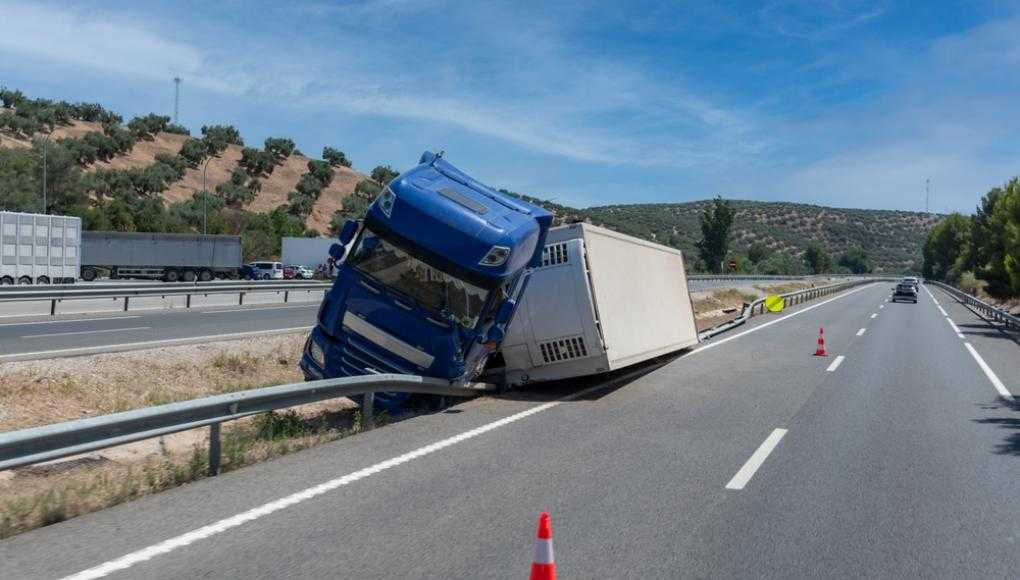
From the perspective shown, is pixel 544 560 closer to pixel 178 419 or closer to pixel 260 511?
pixel 260 511

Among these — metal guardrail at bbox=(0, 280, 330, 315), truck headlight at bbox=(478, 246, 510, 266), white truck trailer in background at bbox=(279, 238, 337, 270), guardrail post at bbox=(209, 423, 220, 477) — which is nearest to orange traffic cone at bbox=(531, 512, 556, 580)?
guardrail post at bbox=(209, 423, 220, 477)

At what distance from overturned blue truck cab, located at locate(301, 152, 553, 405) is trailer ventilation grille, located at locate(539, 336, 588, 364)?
157 cm

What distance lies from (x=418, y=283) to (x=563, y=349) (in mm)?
2808

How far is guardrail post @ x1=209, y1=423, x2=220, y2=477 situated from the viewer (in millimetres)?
8328

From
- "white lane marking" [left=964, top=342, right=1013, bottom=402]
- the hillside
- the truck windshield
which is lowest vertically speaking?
"white lane marking" [left=964, top=342, right=1013, bottom=402]

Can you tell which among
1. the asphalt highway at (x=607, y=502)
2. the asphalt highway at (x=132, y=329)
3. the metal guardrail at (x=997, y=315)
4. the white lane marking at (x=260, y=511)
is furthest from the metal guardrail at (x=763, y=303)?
the white lane marking at (x=260, y=511)

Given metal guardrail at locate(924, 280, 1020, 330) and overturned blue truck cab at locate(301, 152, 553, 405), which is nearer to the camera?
overturned blue truck cab at locate(301, 152, 553, 405)

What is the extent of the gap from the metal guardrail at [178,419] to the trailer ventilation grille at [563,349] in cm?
255

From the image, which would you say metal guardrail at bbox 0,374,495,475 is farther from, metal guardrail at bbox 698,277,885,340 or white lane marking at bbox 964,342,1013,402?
metal guardrail at bbox 698,277,885,340

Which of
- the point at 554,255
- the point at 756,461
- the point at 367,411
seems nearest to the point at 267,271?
the point at 554,255

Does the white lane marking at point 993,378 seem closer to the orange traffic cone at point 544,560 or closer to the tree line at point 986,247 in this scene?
the orange traffic cone at point 544,560

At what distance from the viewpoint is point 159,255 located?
59.2 m

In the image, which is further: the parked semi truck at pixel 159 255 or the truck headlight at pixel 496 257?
the parked semi truck at pixel 159 255

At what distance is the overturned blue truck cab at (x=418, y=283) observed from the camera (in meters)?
11.9
